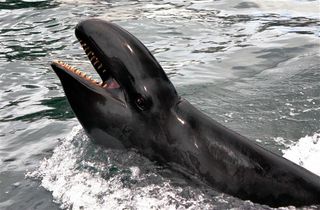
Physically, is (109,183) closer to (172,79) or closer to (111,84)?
(111,84)

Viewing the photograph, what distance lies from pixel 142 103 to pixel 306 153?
2857mm

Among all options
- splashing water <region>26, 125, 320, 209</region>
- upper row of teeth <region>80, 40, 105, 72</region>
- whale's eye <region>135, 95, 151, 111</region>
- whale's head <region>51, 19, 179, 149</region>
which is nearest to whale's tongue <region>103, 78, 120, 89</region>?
whale's head <region>51, 19, 179, 149</region>

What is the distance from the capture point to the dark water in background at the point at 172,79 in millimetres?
6086

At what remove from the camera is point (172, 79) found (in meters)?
11.1

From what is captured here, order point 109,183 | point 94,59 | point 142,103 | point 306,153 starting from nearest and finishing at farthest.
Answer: point 142,103, point 94,59, point 109,183, point 306,153

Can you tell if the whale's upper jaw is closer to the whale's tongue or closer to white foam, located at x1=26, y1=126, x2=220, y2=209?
the whale's tongue

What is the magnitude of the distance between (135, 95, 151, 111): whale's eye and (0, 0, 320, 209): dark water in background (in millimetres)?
525

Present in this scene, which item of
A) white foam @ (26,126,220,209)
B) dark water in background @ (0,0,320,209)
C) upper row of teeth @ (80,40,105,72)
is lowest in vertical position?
dark water in background @ (0,0,320,209)

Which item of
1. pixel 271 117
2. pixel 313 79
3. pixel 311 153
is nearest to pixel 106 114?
pixel 311 153

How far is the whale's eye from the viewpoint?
19.0ft

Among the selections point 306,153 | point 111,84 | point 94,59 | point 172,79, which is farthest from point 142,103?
point 172,79

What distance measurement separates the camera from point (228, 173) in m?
5.58

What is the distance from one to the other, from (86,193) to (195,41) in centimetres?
895

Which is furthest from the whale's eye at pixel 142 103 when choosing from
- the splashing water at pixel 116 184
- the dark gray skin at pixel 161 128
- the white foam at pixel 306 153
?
the white foam at pixel 306 153
